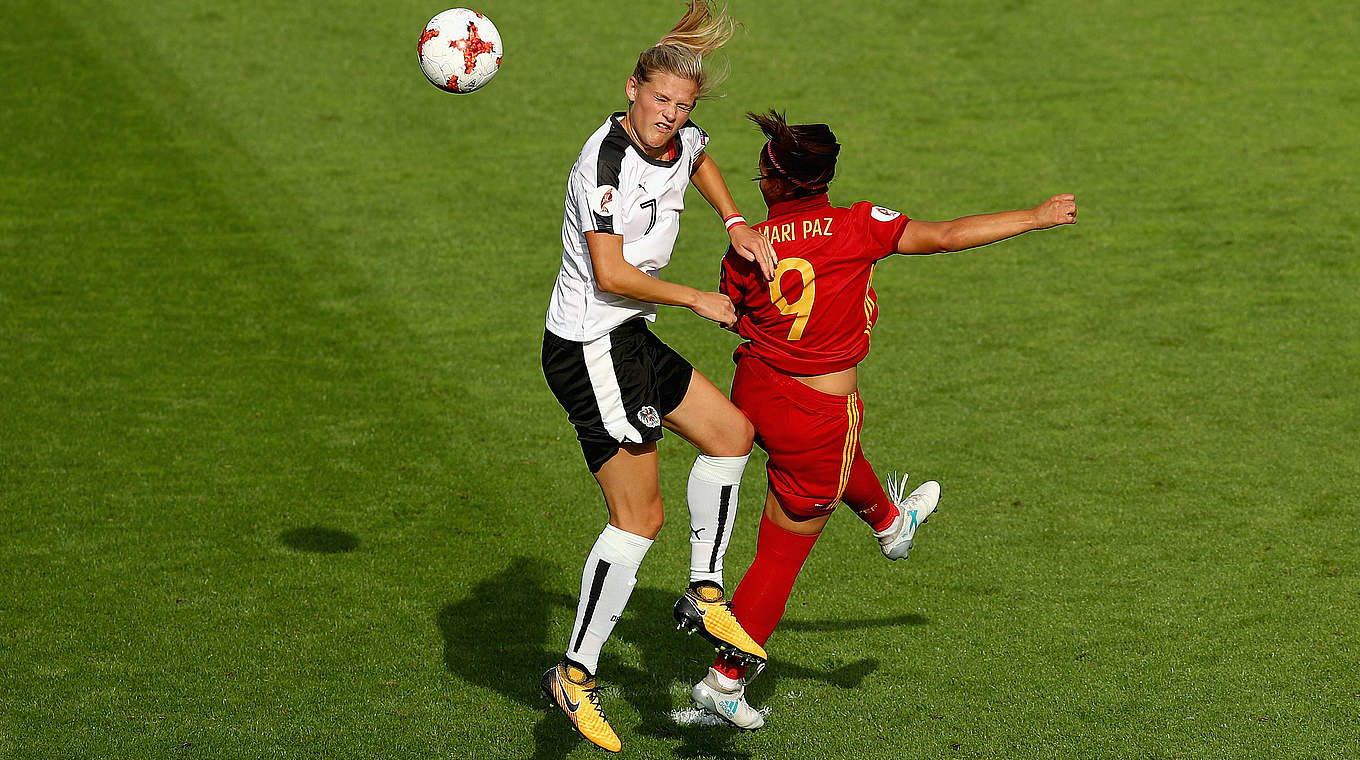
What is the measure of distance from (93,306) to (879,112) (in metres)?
7.25

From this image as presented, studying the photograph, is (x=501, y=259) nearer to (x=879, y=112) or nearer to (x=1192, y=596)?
(x=879, y=112)

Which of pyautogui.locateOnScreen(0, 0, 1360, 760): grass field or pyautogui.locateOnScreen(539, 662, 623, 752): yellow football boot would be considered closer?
pyautogui.locateOnScreen(539, 662, 623, 752): yellow football boot

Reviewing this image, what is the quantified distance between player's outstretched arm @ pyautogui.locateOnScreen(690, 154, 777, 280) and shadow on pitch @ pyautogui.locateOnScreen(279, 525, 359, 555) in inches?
129

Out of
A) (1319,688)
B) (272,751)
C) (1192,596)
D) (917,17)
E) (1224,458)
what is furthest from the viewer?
(917,17)

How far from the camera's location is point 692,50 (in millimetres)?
4906

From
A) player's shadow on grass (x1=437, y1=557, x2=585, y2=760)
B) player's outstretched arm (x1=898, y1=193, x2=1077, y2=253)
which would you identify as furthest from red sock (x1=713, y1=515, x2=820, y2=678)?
player's outstretched arm (x1=898, y1=193, x2=1077, y2=253)

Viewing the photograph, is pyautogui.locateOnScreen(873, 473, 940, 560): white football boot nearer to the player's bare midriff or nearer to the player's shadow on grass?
the player's bare midriff

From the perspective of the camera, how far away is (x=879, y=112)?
543 inches

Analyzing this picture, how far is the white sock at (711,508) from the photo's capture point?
207 inches

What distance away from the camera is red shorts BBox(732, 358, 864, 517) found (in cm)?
541

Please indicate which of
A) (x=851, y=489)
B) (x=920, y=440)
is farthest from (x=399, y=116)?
(x=851, y=489)

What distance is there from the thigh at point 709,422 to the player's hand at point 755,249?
449mm

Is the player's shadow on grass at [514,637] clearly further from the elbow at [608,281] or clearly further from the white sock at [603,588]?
the elbow at [608,281]

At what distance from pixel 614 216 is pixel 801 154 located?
31.7 inches
